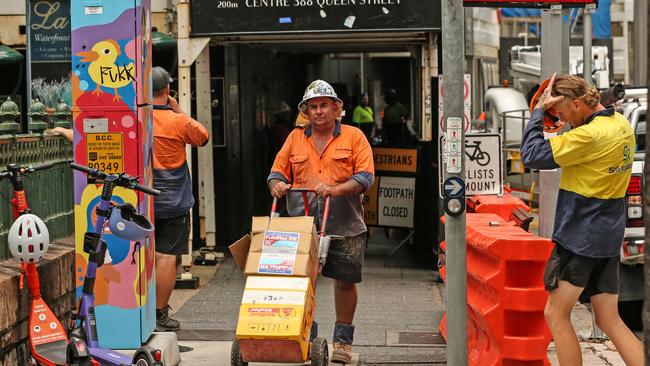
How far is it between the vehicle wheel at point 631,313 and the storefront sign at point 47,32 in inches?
Result: 300

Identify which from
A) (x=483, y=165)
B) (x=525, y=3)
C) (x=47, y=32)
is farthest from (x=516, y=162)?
(x=525, y=3)

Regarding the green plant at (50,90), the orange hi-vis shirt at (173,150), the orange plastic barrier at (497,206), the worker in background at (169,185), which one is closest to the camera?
the worker in background at (169,185)

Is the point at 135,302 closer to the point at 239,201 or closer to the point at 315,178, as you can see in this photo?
the point at 315,178

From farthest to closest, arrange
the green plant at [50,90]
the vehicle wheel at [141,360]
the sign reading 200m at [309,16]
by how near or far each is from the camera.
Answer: the green plant at [50,90] < the sign reading 200m at [309,16] < the vehicle wheel at [141,360]

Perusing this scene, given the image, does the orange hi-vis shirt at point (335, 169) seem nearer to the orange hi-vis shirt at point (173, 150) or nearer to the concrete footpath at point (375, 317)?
the concrete footpath at point (375, 317)

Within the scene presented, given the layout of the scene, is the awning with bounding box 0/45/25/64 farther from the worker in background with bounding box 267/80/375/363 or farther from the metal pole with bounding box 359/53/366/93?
the metal pole with bounding box 359/53/366/93

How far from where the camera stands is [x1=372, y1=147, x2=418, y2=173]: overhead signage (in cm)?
1469

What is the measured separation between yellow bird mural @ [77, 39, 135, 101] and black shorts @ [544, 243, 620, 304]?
2.94m

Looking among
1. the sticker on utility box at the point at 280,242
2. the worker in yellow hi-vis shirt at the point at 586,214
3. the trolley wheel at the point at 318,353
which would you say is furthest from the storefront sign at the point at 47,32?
the worker in yellow hi-vis shirt at the point at 586,214

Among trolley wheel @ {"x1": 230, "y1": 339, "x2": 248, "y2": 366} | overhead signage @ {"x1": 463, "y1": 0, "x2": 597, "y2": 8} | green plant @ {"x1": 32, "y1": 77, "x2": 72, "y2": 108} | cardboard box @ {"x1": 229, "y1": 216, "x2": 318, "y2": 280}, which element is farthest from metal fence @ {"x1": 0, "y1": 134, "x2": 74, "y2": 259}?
green plant @ {"x1": 32, "y1": 77, "x2": 72, "y2": 108}

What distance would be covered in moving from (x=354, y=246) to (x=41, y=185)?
7.33 ft

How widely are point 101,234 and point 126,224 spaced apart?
20cm

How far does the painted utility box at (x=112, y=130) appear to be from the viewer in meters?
7.57

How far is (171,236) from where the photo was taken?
9.30 m
